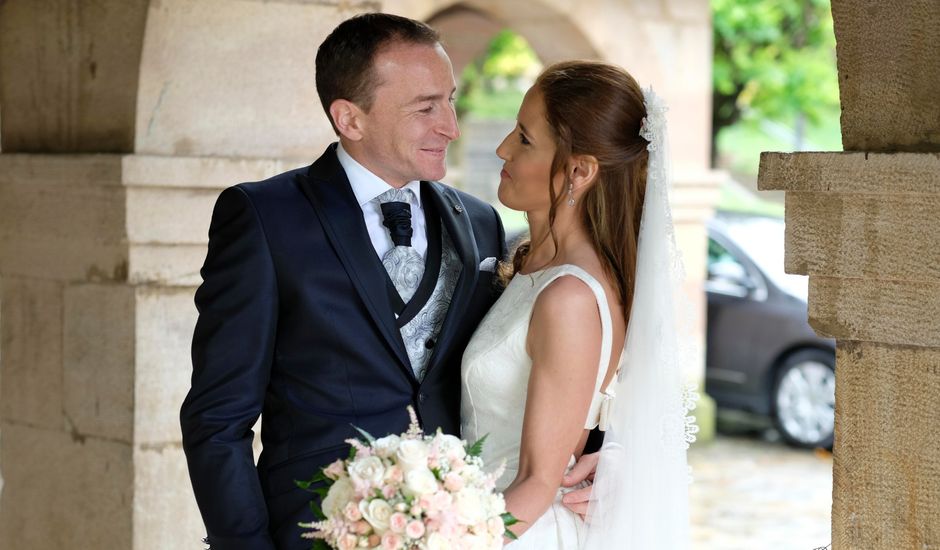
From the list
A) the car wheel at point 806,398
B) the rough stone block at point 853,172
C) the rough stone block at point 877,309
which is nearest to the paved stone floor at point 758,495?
the car wheel at point 806,398

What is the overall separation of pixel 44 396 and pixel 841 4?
10.2ft

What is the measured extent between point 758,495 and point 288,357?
631 cm

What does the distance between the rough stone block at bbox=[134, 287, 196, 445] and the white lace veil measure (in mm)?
1720

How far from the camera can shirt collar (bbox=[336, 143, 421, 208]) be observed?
3025 millimetres

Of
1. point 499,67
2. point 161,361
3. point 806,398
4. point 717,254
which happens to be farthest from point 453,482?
point 499,67

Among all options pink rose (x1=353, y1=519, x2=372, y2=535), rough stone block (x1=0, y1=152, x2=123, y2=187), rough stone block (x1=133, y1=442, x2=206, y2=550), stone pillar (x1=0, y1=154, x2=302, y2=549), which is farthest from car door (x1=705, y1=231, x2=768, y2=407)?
pink rose (x1=353, y1=519, x2=372, y2=535)

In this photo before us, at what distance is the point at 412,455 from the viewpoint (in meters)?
2.16

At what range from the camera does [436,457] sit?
2.19 meters

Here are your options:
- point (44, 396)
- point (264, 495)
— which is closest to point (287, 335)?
point (264, 495)

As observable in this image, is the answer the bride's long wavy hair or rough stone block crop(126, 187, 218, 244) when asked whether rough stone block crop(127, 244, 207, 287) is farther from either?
the bride's long wavy hair

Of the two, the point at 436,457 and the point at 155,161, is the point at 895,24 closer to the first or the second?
the point at 436,457

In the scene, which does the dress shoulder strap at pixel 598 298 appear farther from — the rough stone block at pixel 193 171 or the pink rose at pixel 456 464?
the rough stone block at pixel 193 171

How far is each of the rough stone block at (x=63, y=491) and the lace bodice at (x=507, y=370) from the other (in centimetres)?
163

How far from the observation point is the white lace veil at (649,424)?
2855 millimetres
